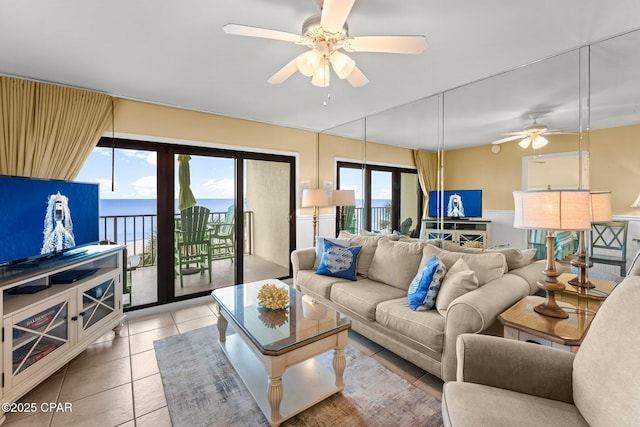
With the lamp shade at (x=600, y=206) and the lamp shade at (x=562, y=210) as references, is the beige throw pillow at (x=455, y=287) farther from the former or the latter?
the lamp shade at (x=600, y=206)

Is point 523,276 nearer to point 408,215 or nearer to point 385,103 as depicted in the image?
point 408,215

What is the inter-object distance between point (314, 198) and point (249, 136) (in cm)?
128

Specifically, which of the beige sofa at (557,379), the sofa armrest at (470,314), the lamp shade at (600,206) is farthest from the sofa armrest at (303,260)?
the lamp shade at (600,206)

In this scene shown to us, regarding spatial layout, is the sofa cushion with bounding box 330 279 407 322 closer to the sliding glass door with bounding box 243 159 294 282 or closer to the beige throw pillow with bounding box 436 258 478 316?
the beige throw pillow with bounding box 436 258 478 316

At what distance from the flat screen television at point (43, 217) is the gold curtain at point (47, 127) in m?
0.44

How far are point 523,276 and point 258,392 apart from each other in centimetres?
217

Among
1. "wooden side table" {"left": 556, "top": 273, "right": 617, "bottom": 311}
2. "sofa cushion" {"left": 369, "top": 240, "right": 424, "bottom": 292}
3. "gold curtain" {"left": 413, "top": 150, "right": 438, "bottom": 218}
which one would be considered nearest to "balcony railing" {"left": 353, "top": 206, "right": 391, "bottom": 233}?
"gold curtain" {"left": 413, "top": 150, "right": 438, "bottom": 218}

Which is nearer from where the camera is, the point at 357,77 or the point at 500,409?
the point at 500,409

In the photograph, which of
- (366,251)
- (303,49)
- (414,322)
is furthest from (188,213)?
(414,322)

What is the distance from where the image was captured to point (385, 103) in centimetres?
329

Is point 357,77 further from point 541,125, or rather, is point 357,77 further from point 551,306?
point 551,306

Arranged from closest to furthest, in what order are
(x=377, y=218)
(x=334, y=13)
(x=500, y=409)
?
(x=500, y=409) → (x=334, y=13) → (x=377, y=218)

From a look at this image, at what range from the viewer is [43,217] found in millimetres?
2131

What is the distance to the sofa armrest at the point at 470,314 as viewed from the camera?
169cm
